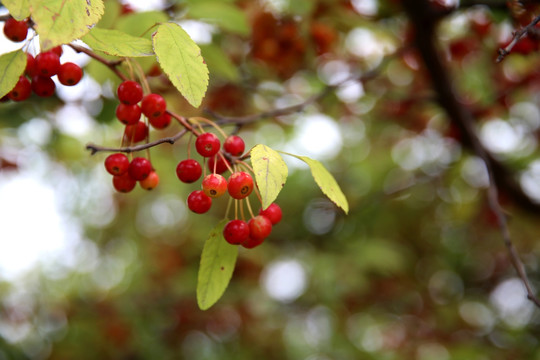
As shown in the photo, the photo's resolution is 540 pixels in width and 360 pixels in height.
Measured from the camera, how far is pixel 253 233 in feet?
3.41

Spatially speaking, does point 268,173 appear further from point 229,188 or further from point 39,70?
point 39,70

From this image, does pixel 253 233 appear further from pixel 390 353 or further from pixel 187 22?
pixel 390 353

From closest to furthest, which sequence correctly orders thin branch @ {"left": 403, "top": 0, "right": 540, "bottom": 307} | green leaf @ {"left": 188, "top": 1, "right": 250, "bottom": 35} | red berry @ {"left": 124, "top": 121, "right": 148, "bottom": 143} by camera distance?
1. red berry @ {"left": 124, "top": 121, "right": 148, "bottom": 143}
2. green leaf @ {"left": 188, "top": 1, "right": 250, "bottom": 35}
3. thin branch @ {"left": 403, "top": 0, "right": 540, "bottom": 307}

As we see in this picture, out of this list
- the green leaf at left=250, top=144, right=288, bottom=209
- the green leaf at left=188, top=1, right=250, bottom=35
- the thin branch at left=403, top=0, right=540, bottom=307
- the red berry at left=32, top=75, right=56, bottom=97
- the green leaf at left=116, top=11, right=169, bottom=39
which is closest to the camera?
the green leaf at left=250, top=144, right=288, bottom=209

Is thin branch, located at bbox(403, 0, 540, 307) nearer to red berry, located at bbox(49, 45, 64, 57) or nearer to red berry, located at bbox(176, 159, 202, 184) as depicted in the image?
red berry, located at bbox(176, 159, 202, 184)

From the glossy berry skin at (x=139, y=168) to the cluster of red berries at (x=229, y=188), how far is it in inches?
3.3

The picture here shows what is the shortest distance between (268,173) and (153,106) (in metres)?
0.39

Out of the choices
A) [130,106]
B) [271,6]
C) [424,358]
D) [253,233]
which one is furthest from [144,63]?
[424,358]

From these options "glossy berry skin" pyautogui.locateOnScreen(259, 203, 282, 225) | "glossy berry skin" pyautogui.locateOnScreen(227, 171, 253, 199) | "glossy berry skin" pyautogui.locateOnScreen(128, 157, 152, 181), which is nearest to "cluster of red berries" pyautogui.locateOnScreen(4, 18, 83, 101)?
"glossy berry skin" pyautogui.locateOnScreen(128, 157, 152, 181)

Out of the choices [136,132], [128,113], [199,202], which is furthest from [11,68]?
[199,202]

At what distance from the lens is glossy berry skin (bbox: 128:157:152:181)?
108cm

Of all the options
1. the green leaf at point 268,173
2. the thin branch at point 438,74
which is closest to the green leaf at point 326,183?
the green leaf at point 268,173

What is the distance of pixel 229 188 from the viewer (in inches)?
37.6

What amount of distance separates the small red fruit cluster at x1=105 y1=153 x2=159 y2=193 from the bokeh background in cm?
127
